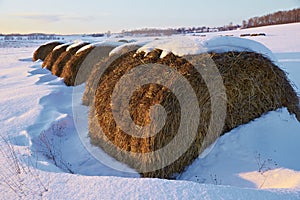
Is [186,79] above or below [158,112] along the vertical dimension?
above

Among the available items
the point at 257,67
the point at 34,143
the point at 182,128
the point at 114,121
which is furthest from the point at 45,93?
the point at 257,67

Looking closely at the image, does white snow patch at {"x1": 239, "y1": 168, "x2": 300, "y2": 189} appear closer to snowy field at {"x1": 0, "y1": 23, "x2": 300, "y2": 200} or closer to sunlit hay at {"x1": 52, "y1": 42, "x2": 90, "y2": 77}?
snowy field at {"x1": 0, "y1": 23, "x2": 300, "y2": 200}

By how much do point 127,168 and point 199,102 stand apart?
4.81ft

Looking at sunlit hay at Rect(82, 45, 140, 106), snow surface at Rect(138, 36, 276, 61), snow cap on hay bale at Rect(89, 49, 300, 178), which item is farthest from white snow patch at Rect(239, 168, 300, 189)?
sunlit hay at Rect(82, 45, 140, 106)

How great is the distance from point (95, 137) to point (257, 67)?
9.92ft

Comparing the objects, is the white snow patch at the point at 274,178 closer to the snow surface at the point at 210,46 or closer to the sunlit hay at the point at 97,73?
the snow surface at the point at 210,46

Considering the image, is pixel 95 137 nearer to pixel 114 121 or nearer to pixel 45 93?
pixel 114 121

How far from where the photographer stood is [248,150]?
3799mm

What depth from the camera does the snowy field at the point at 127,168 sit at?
2670 millimetres

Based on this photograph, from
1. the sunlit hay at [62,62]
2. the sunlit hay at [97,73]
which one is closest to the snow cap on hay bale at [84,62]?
the sunlit hay at [62,62]

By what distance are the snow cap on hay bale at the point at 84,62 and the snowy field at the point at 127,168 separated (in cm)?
366

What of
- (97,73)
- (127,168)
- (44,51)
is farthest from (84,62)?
(44,51)

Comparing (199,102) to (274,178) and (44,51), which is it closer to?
(274,178)

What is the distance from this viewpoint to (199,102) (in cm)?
388
